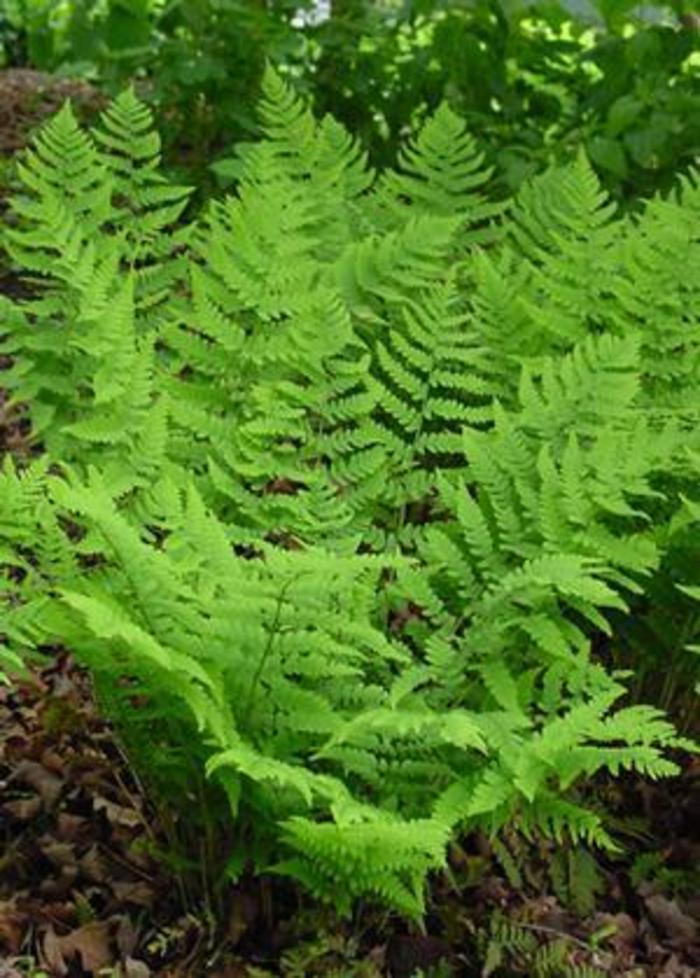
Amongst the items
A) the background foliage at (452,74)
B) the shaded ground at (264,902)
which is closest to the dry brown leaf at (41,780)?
the shaded ground at (264,902)

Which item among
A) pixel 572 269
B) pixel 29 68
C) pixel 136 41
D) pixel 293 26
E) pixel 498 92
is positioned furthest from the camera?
pixel 29 68

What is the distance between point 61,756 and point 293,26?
3.21 metres

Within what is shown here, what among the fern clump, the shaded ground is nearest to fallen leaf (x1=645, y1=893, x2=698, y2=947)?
the shaded ground

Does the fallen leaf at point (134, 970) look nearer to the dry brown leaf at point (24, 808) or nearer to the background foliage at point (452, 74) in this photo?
the dry brown leaf at point (24, 808)

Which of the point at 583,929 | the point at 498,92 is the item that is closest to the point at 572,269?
the point at 583,929

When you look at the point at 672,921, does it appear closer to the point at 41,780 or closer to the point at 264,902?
the point at 264,902

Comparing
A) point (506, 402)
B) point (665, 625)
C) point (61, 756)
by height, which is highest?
point (506, 402)

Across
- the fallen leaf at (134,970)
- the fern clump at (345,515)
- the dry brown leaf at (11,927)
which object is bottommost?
the dry brown leaf at (11,927)

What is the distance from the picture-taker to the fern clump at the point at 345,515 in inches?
87.7

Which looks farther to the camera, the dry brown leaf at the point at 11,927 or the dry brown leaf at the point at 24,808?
the dry brown leaf at the point at 24,808

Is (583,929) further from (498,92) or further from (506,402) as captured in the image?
(498,92)

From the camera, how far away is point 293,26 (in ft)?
17.4

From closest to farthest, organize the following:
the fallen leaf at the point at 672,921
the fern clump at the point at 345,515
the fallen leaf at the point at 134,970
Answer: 1. the fern clump at the point at 345,515
2. the fallen leaf at the point at 134,970
3. the fallen leaf at the point at 672,921

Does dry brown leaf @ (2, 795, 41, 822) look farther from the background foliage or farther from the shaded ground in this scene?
the background foliage
